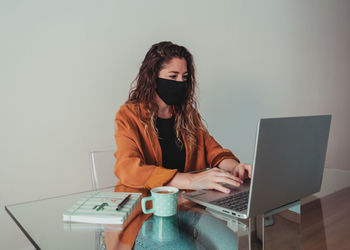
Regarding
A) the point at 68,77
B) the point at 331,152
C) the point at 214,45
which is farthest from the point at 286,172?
the point at 331,152

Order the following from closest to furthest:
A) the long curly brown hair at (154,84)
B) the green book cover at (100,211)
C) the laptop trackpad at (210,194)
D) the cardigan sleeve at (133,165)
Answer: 1. the green book cover at (100,211)
2. the laptop trackpad at (210,194)
3. the cardigan sleeve at (133,165)
4. the long curly brown hair at (154,84)

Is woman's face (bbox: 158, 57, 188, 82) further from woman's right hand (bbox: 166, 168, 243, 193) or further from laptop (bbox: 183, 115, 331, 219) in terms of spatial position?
laptop (bbox: 183, 115, 331, 219)

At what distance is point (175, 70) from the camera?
1354 millimetres

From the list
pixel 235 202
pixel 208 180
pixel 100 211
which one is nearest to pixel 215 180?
pixel 208 180

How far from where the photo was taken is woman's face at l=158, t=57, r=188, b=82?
4.45 ft

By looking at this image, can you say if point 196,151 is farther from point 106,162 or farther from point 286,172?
point 286,172

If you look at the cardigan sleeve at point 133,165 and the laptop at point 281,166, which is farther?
the cardigan sleeve at point 133,165

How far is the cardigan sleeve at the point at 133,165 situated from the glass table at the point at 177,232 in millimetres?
222

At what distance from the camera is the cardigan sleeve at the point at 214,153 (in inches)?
55.4

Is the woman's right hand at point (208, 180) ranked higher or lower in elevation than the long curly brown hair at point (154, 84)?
lower

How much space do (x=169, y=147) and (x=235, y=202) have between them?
0.64 m

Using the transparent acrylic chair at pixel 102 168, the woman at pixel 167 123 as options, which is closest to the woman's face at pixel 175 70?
the woman at pixel 167 123

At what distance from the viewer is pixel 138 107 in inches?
54.5

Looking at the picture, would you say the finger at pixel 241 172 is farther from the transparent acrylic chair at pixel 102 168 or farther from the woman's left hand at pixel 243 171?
the transparent acrylic chair at pixel 102 168
